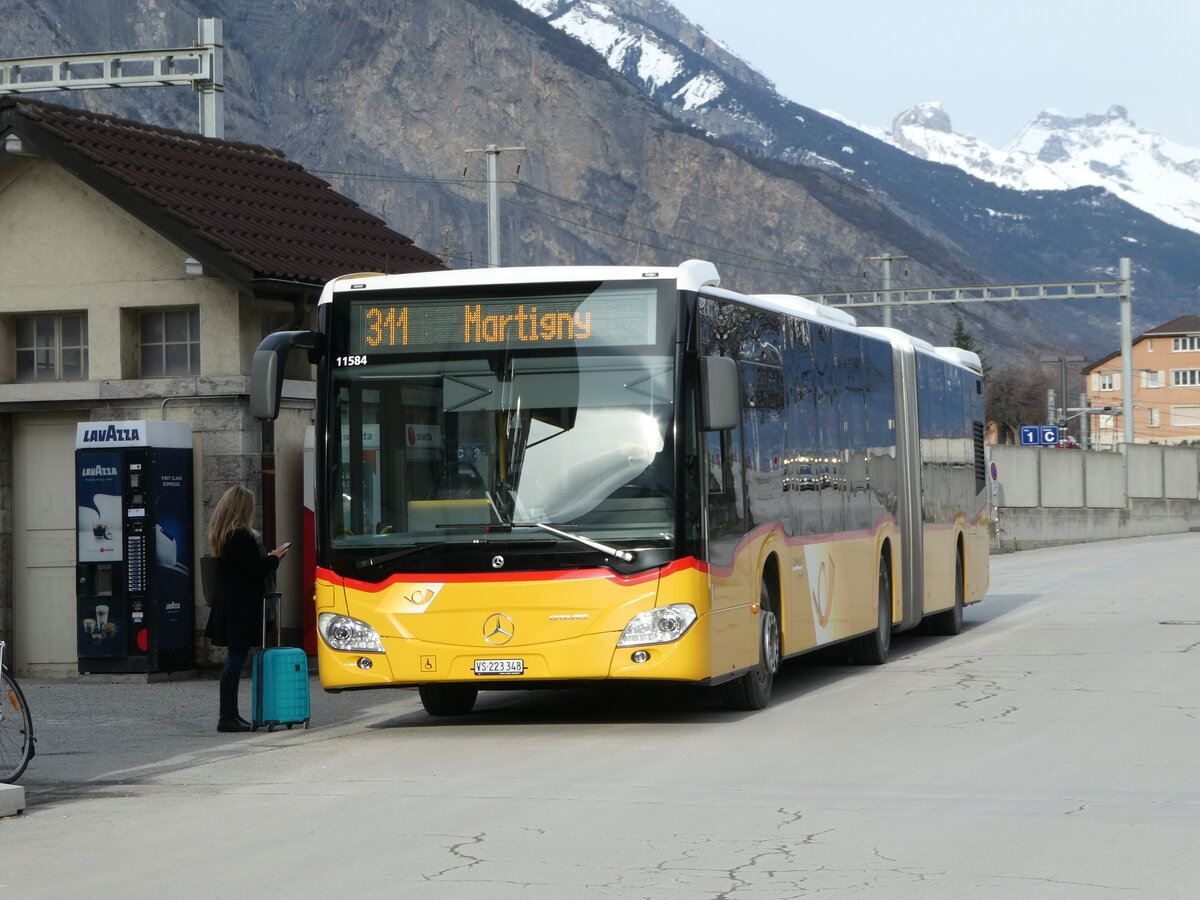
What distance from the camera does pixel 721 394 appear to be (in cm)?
1207

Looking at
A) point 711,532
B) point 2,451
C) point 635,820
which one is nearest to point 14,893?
point 635,820

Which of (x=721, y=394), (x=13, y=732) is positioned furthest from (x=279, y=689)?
(x=721, y=394)

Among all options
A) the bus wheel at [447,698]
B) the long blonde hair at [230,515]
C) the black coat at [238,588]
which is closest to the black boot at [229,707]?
the black coat at [238,588]

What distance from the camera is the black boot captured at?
1360 centimetres

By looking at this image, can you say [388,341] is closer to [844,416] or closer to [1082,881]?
[844,416]

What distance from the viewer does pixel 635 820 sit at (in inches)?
349

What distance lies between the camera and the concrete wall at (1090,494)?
50.0 meters

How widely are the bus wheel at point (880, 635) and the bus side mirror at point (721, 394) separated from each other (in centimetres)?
568

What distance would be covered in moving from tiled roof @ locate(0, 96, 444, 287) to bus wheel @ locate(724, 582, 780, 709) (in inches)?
247

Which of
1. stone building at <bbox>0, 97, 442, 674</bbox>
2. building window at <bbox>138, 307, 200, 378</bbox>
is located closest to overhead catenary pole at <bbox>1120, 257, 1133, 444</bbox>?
stone building at <bbox>0, 97, 442, 674</bbox>

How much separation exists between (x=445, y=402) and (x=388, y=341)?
2.01 ft

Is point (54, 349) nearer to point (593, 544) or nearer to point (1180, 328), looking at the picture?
point (593, 544)

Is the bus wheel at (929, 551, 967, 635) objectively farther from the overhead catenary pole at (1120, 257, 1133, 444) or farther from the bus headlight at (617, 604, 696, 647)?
the overhead catenary pole at (1120, 257, 1133, 444)

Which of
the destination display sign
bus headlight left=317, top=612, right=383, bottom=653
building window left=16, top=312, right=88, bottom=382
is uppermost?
building window left=16, top=312, right=88, bottom=382
